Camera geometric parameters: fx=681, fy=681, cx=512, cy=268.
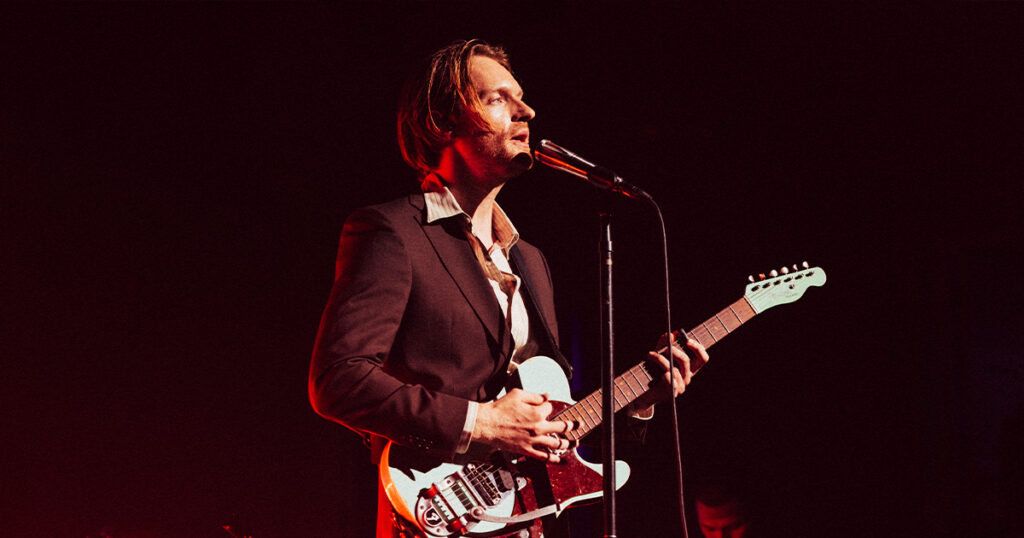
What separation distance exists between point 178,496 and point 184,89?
248 cm

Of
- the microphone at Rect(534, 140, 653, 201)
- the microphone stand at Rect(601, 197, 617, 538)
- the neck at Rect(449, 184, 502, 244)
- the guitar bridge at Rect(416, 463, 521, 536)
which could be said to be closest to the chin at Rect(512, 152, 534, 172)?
the neck at Rect(449, 184, 502, 244)

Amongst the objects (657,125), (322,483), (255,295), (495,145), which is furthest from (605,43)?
(322,483)

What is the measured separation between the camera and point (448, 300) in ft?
6.72

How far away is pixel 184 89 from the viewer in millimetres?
4250

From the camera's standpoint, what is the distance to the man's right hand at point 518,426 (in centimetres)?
183

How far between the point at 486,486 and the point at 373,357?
48 cm

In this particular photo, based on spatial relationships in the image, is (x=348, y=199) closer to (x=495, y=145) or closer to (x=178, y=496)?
(x=178, y=496)

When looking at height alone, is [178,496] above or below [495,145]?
below

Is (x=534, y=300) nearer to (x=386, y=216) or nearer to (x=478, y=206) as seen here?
(x=478, y=206)

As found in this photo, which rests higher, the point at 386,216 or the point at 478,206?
the point at 478,206

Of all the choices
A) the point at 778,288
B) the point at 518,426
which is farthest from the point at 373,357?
the point at 778,288

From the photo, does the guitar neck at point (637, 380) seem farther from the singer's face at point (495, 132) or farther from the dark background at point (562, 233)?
the dark background at point (562, 233)

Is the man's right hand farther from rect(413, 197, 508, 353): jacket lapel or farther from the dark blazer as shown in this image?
rect(413, 197, 508, 353): jacket lapel

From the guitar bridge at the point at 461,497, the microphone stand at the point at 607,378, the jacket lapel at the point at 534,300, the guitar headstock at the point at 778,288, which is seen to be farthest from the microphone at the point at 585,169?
the guitar headstock at the point at 778,288
